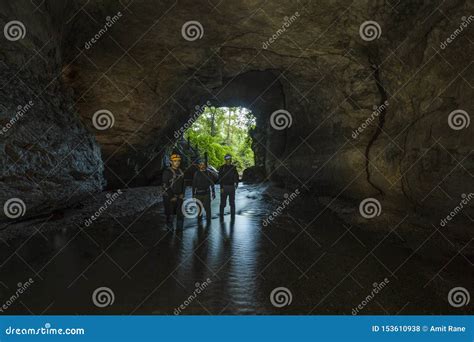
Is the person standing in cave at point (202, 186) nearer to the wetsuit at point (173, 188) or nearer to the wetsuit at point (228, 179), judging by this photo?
the wetsuit at point (228, 179)

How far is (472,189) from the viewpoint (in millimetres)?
5016

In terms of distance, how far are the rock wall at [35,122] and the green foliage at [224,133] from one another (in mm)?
20211

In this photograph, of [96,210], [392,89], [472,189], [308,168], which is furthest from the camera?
[308,168]

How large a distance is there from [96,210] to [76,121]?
3.01 meters

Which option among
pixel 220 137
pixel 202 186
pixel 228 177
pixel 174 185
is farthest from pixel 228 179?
pixel 220 137

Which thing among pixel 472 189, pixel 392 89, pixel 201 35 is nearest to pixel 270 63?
pixel 201 35

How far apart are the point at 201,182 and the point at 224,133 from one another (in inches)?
1398

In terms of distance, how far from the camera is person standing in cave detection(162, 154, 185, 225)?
6.87 m

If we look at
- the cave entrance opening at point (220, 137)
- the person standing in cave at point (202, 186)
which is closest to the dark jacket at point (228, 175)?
the person standing in cave at point (202, 186)

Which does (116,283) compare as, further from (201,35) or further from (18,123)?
(201,35)

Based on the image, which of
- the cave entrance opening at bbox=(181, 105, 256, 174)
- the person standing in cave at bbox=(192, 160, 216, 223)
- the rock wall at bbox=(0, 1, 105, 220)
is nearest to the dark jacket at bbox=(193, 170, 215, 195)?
the person standing in cave at bbox=(192, 160, 216, 223)

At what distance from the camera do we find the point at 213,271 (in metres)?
4.42

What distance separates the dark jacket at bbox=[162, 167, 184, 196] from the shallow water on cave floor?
3.25 ft

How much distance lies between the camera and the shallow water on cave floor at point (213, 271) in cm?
346
